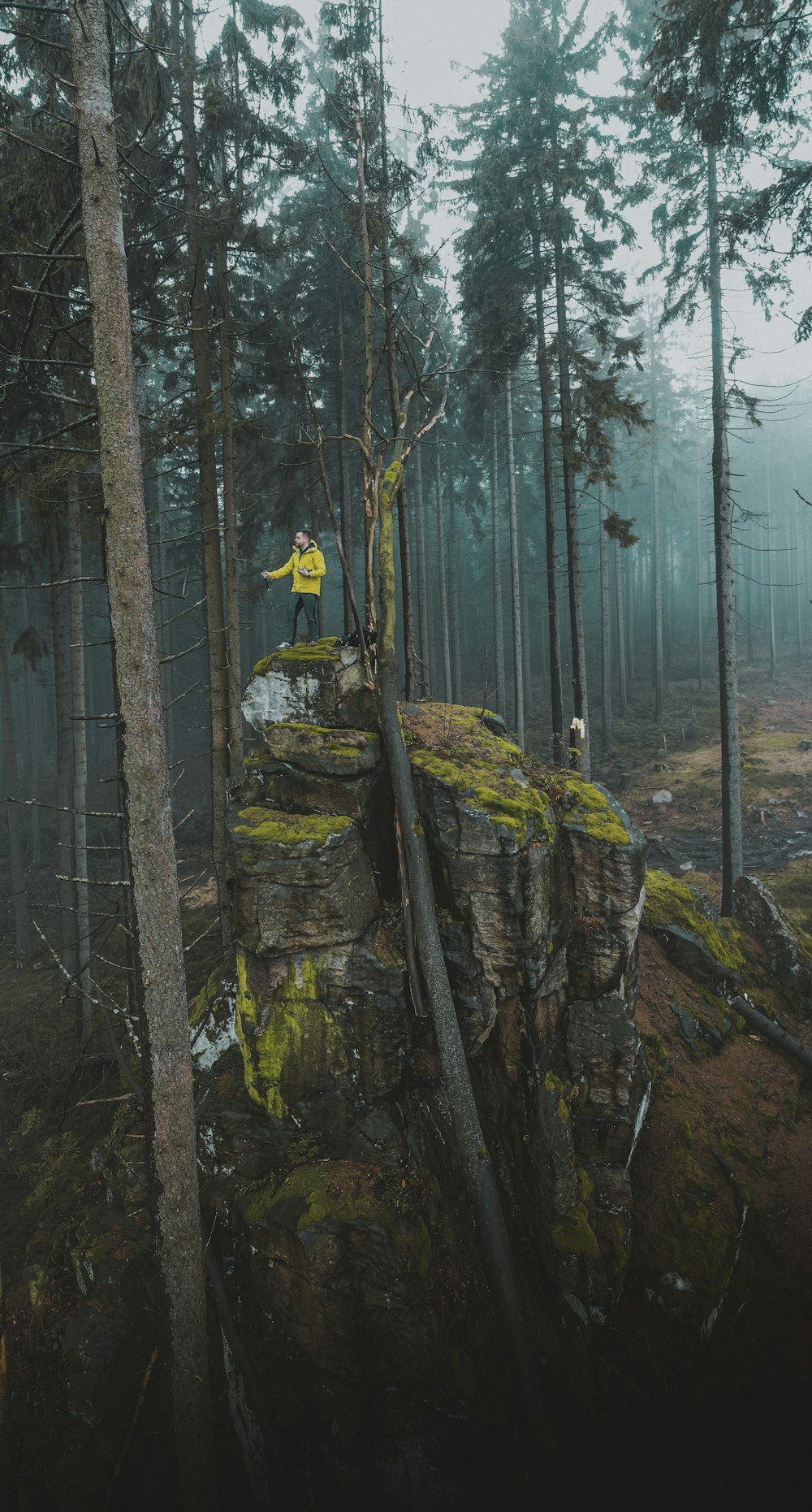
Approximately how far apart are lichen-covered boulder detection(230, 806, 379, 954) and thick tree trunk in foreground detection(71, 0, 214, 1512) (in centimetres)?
157

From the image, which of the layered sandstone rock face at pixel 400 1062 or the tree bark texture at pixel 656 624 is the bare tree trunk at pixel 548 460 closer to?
the layered sandstone rock face at pixel 400 1062

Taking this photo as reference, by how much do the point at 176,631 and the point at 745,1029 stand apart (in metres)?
28.2

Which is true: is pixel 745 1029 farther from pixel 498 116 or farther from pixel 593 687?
pixel 593 687

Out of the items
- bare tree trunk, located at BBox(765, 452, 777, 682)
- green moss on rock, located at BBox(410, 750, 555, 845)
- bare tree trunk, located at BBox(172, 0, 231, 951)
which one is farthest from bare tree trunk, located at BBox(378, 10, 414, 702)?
bare tree trunk, located at BBox(765, 452, 777, 682)

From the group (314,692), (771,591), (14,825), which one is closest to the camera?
(314,692)

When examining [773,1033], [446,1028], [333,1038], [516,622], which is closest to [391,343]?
[446,1028]

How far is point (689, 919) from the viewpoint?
1037 centimetres

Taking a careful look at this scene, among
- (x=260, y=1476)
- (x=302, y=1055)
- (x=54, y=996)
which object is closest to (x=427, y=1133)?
(x=302, y=1055)

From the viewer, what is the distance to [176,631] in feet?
99.7

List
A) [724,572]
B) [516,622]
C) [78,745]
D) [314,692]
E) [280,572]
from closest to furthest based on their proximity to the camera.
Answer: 1. [314,692]
2. [280,572]
3. [78,745]
4. [724,572]
5. [516,622]

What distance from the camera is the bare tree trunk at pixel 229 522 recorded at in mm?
9836

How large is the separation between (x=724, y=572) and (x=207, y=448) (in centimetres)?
956

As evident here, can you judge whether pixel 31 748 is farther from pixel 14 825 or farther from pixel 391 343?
pixel 391 343

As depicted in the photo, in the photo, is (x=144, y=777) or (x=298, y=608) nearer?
(x=144, y=777)
